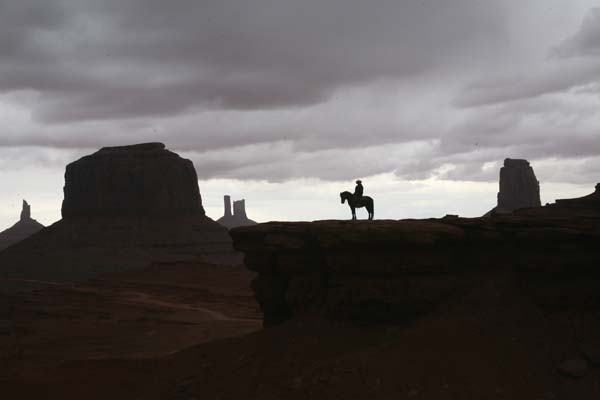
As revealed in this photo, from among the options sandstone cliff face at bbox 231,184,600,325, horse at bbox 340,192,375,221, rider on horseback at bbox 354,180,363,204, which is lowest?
sandstone cliff face at bbox 231,184,600,325

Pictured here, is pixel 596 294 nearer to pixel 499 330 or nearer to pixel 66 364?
pixel 499 330

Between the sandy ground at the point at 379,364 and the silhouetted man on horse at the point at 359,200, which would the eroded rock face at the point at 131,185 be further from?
the silhouetted man on horse at the point at 359,200

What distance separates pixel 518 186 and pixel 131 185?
73.9 meters

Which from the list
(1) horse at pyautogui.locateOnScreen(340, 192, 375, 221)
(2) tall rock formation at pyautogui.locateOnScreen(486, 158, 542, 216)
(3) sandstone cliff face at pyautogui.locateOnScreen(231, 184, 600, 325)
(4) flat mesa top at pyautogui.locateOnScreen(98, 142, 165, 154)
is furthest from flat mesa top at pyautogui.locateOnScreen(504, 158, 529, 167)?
(3) sandstone cliff face at pyautogui.locateOnScreen(231, 184, 600, 325)

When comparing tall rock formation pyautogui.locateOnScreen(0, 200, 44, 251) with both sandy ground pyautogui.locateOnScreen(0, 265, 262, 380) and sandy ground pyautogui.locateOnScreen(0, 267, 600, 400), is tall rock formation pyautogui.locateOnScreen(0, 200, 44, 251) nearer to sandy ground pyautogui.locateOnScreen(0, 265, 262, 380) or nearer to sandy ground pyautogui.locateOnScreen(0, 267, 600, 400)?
sandy ground pyautogui.locateOnScreen(0, 265, 262, 380)

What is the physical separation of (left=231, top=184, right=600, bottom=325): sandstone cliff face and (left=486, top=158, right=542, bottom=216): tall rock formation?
104 m

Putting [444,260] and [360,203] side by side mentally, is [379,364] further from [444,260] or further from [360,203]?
[360,203]

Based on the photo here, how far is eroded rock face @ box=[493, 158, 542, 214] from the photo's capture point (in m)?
118

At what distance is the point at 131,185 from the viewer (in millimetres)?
106688

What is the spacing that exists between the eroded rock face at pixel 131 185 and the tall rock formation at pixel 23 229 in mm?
65440

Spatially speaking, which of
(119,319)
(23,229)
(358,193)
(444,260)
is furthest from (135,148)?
(444,260)

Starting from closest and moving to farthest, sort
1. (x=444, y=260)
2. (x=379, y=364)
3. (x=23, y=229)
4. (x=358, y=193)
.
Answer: (x=379, y=364), (x=444, y=260), (x=358, y=193), (x=23, y=229)

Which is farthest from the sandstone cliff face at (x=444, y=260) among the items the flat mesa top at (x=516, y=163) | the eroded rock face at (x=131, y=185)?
the flat mesa top at (x=516, y=163)

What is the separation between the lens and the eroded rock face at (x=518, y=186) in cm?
11788
